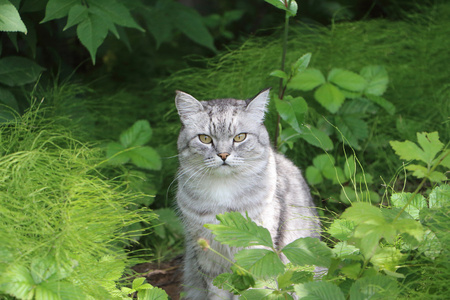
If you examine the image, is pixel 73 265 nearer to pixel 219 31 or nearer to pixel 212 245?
pixel 212 245

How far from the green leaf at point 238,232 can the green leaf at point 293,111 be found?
0.97 meters

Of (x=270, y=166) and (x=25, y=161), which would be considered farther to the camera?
(x=270, y=166)

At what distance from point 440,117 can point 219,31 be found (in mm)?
2573

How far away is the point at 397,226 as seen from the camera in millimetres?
1726

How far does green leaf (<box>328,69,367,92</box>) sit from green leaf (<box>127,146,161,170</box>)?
1294mm

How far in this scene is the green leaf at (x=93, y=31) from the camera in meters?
2.79

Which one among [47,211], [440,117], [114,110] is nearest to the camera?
[47,211]

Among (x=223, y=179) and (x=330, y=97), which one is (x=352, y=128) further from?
(x=223, y=179)

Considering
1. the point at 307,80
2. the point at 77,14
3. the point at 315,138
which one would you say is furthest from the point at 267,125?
the point at 77,14

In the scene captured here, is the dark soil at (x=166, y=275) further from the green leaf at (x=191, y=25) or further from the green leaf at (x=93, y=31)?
the green leaf at (x=191, y=25)

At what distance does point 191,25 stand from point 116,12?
3.48 feet

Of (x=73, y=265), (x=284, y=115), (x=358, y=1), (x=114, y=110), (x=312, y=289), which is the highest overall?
(x=358, y=1)

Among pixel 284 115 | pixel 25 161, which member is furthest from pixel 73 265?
pixel 284 115

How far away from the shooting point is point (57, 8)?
2.80 meters
